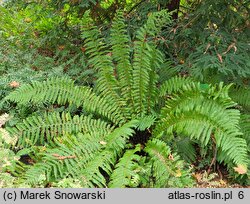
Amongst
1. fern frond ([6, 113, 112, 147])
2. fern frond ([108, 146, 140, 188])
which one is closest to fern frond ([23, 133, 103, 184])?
fern frond ([6, 113, 112, 147])

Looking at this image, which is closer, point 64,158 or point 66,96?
point 64,158

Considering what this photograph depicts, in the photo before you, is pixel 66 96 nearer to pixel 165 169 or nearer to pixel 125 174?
pixel 125 174

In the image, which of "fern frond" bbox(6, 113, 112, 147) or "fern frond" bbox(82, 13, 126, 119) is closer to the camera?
"fern frond" bbox(6, 113, 112, 147)

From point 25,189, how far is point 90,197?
1.62ft

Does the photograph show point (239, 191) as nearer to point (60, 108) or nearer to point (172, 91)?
point (172, 91)

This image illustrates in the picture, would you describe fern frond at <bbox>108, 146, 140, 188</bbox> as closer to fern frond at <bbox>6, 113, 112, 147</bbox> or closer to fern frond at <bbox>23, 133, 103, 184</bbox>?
fern frond at <bbox>23, 133, 103, 184</bbox>

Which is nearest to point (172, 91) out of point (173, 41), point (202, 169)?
point (173, 41)

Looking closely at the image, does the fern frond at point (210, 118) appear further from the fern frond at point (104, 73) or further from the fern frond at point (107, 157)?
the fern frond at point (104, 73)

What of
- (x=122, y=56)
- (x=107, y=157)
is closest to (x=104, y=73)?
(x=122, y=56)

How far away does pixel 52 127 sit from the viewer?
3.49 metres

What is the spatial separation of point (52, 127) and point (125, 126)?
72 cm

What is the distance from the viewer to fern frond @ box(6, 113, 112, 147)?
343 centimetres

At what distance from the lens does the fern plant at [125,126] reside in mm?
2990

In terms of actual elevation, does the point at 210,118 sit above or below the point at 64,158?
above
